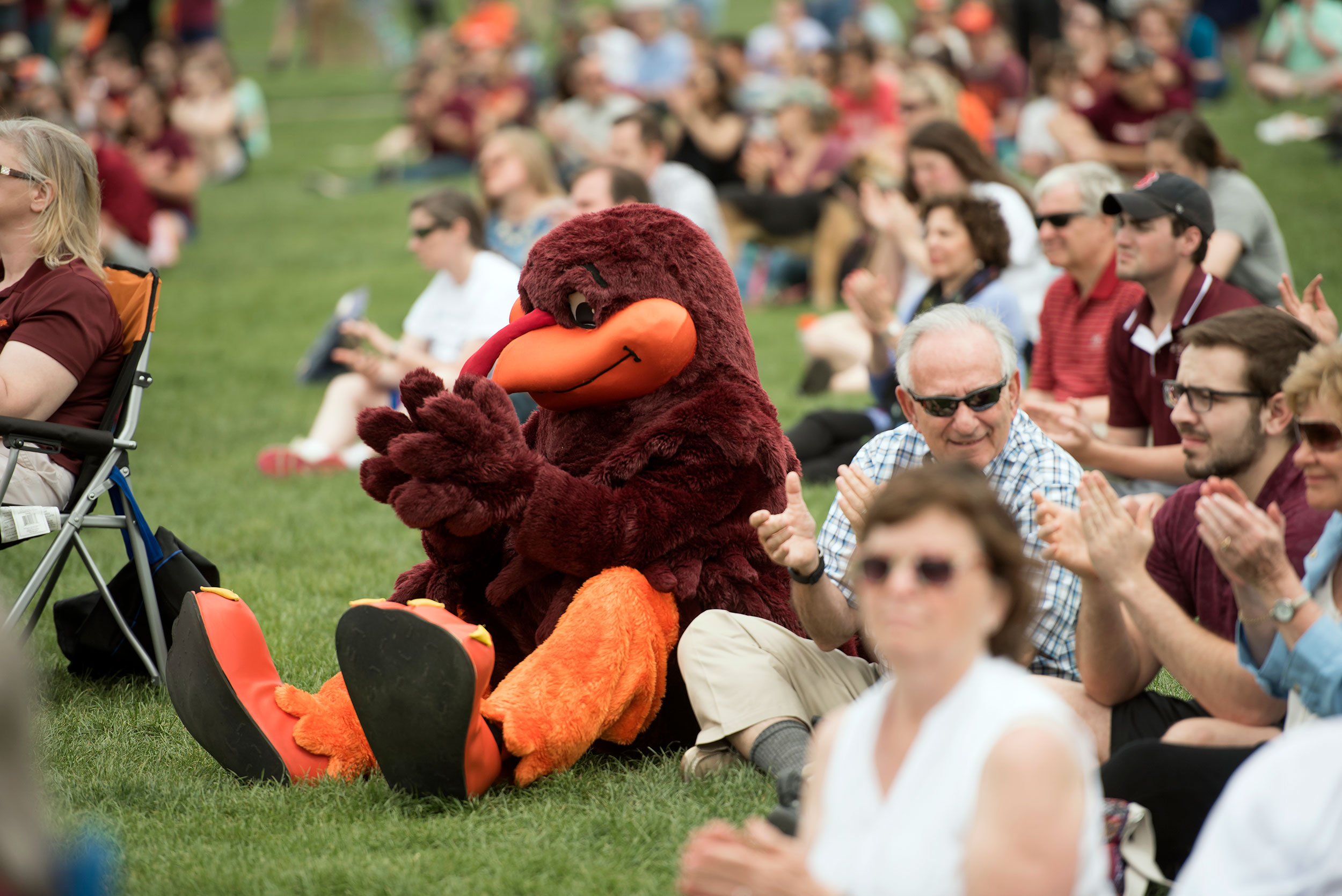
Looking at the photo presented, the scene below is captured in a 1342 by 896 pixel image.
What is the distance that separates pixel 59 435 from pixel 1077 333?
392cm

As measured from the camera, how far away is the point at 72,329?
4133 mm

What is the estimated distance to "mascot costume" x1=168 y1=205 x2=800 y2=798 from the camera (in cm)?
328

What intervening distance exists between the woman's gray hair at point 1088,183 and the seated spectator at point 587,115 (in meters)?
7.70

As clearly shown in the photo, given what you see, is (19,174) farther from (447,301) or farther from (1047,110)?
(1047,110)

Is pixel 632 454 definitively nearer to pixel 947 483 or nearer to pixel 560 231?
pixel 560 231

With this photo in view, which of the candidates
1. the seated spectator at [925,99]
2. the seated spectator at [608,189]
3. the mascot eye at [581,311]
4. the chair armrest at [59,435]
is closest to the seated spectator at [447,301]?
the seated spectator at [608,189]

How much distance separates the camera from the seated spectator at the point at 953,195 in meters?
6.54

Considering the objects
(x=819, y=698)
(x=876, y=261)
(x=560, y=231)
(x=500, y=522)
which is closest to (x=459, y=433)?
(x=500, y=522)

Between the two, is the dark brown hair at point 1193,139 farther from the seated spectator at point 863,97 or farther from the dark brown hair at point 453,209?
the seated spectator at point 863,97

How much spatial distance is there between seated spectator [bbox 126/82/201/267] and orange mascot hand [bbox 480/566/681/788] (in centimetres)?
1211

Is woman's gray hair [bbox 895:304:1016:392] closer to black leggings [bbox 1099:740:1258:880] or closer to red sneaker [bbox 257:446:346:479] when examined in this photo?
black leggings [bbox 1099:740:1258:880]

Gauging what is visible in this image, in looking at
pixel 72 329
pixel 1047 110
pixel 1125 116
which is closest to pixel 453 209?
pixel 72 329

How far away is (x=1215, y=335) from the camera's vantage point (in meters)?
3.10

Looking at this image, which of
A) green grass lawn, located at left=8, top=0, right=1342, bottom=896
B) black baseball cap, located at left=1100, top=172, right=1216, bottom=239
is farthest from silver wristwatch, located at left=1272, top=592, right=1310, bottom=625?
black baseball cap, located at left=1100, top=172, right=1216, bottom=239
